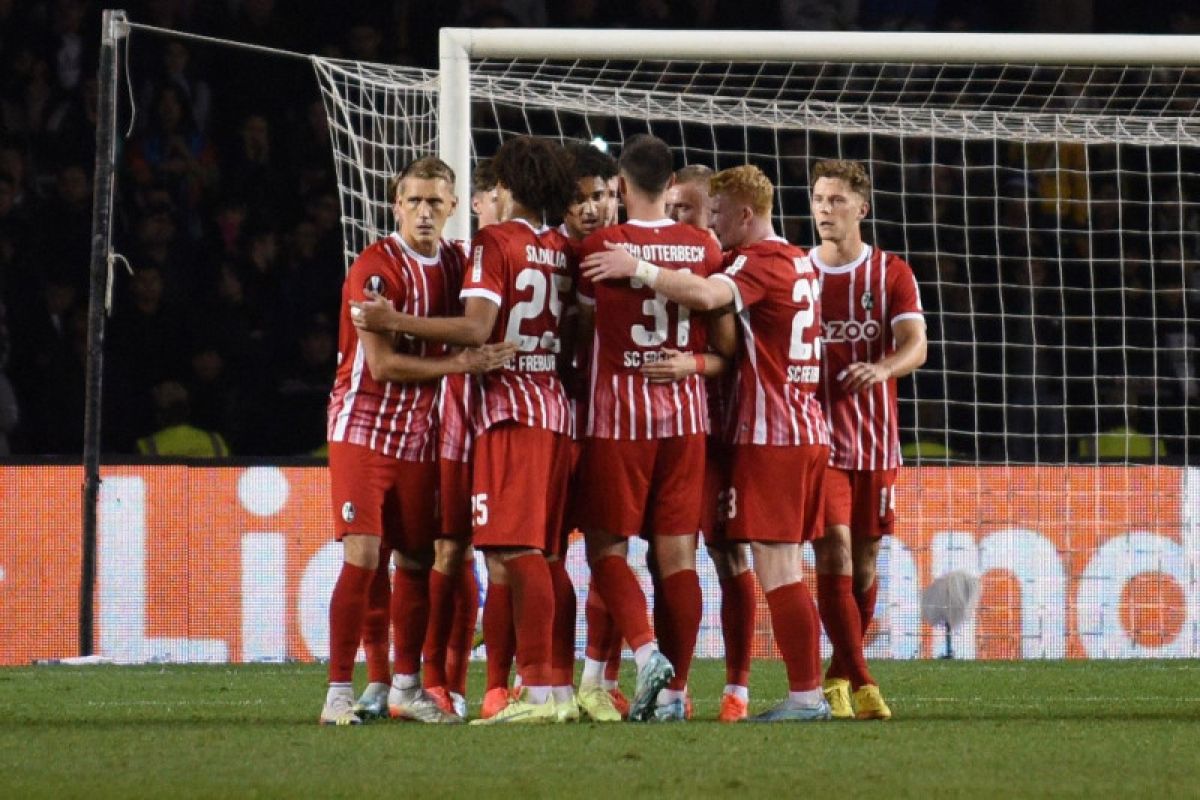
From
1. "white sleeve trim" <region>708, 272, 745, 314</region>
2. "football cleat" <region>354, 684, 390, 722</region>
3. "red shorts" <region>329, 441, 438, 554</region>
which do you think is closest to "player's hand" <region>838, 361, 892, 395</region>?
"white sleeve trim" <region>708, 272, 745, 314</region>

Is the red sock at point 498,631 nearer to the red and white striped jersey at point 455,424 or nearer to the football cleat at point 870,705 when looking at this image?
the red and white striped jersey at point 455,424

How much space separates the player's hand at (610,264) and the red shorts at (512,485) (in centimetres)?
50

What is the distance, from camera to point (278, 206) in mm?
13242

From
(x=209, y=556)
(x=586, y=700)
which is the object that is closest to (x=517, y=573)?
(x=586, y=700)

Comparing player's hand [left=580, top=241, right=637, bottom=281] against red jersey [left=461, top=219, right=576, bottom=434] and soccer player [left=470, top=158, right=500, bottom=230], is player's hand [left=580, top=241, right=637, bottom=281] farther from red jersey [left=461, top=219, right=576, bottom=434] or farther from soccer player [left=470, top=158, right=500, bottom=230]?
soccer player [left=470, top=158, right=500, bottom=230]

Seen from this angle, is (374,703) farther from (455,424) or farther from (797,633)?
(797,633)

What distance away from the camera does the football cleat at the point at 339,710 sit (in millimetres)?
5989

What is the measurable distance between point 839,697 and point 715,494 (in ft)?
2.65

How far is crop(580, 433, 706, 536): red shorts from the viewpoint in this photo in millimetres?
6160

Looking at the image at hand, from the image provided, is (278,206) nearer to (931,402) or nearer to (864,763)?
(931,402)

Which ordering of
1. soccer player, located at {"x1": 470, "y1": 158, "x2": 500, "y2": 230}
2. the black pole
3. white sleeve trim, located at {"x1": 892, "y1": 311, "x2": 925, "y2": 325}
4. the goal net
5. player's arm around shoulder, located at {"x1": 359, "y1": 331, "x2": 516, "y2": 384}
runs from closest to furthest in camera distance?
player's arm around shoulder, located at {"x1": 359, "y1": 331, "x2": 516, "y2": 384}
white sleeve trim, located at {"x1": 892, "y1": 311, "x2": 925, "y2": 325}
soccer player, located at {"x1": 470, "y1": 158, "x2": 500, "y2": 230}
the black pole
the goal net

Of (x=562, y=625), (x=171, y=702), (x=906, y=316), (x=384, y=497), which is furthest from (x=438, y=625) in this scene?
(x=906, y=316)

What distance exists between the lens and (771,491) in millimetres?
6242

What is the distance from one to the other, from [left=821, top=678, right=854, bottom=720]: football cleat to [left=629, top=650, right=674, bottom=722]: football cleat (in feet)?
2.67
